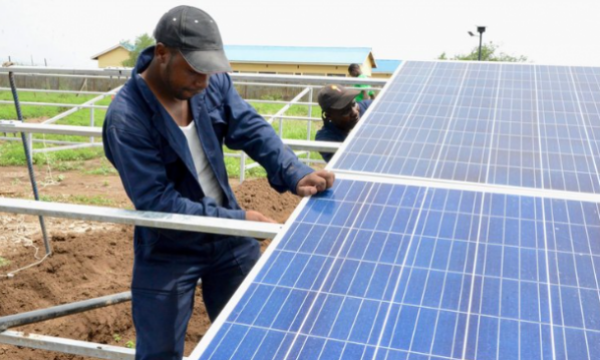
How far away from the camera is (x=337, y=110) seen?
17.5 feet

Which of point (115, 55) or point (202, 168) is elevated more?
point (202, 168)

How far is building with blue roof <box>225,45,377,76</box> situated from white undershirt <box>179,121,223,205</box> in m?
35.8

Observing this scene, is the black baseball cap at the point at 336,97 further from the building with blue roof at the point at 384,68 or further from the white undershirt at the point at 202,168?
the building with blue roof at the point at 384,68

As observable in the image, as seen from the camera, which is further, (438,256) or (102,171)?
(102,171)

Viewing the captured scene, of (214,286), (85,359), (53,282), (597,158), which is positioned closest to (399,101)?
(597,158)

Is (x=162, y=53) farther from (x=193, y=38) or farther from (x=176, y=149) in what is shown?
(x=176, y=149)

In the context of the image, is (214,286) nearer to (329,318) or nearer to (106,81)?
(329,318)

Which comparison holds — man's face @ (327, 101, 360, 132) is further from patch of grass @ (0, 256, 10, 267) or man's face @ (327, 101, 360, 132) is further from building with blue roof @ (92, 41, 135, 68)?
building with blue roof @ (92, 41, 135, 68)

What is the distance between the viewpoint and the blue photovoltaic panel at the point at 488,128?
3.24 meters

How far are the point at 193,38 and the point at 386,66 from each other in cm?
5311

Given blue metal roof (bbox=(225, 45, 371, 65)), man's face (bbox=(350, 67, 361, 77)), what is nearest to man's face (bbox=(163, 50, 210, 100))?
man's face (bbox=(350, 67, 361, 77))

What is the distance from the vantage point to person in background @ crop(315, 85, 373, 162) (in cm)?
529

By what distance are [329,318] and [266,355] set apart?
0.24 m

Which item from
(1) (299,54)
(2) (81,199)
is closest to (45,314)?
(2) (81,199)
